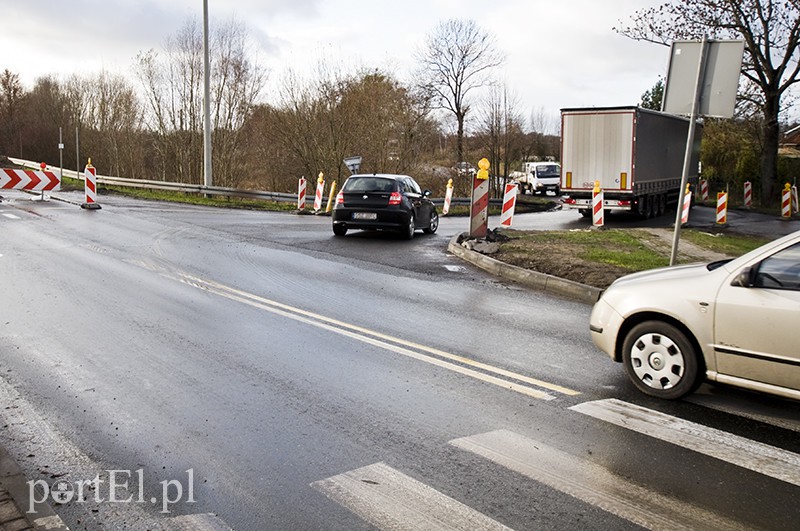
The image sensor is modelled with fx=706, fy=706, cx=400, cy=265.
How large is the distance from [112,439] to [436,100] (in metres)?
54.7

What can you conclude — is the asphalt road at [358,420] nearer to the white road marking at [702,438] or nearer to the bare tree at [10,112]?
the white road marking at [702,438]

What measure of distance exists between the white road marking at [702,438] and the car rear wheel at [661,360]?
1.18 ft

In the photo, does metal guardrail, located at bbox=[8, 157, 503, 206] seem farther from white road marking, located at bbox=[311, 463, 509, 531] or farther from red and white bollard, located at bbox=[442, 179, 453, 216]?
white road marking, located at bbox=[311, 463, 509, 531]

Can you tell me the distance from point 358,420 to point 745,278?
2993 mm

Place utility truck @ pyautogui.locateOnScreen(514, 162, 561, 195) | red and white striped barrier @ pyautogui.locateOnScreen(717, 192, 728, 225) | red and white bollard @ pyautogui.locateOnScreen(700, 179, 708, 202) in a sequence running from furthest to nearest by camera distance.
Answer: utility truck @ pyautogui.locateOnScreen(514, 162, 561, 195)
red and white bollard @ pyautogui.locateOnScreen(700, 179, 708, 202)
red and white striped barrier @ pyautogui.locateOnScreen(717, 192, 728, 225)

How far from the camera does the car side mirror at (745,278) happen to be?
513 cm

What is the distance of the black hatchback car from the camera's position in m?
16.5

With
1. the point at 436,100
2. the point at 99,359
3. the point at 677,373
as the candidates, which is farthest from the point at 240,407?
the point at 436,100

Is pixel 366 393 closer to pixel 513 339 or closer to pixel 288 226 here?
pixel 513 339

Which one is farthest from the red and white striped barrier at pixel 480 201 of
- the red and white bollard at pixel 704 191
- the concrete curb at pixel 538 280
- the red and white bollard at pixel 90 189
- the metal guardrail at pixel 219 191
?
the red and white bollard at pixel 704 191

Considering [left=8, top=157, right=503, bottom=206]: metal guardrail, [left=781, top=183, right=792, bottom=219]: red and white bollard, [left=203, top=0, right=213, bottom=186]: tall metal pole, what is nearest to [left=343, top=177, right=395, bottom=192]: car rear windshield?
[left=8, top=157, right=503, bottom=206]: metal guardrail

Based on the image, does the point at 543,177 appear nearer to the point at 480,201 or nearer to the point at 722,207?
the point at 722,207

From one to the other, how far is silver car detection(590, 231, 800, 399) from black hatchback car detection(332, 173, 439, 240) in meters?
10.7

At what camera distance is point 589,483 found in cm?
405
